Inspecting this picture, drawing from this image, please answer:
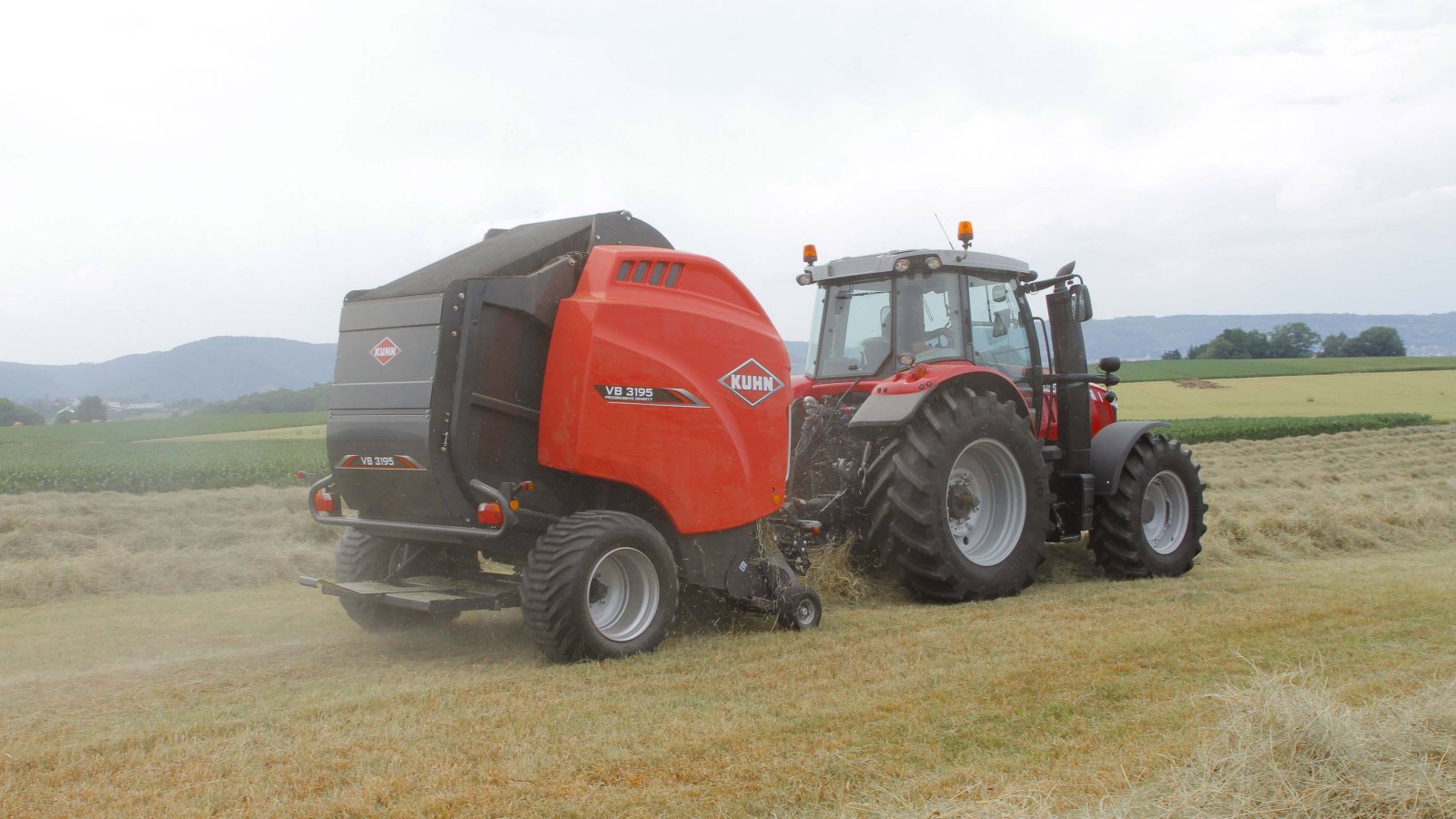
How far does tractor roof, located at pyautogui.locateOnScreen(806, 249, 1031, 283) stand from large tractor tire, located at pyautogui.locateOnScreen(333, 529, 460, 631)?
3456mm

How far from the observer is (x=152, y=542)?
920 centimetres

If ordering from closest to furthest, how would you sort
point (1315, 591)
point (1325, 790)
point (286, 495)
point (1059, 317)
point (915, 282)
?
point (1325, 790) → point (1315, 591) → point (915, 282) → point (1059, 317) → point (286, 495)

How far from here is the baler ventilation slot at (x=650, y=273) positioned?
5.58m

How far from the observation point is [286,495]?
444 inches

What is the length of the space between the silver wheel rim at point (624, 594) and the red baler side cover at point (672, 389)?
0.35 meters

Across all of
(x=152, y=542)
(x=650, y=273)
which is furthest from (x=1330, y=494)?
(x=152, y=542)

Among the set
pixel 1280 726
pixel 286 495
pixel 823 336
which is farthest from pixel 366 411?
pixel 286 495

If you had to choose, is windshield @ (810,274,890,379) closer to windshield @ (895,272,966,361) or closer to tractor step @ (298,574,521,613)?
windshield @ (895,272,966,361)

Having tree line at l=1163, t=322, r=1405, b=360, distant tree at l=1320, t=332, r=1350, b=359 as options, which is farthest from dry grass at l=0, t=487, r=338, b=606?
distant tree at l=1320, t=332, r=1350, b=359

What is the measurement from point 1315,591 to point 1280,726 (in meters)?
4.38

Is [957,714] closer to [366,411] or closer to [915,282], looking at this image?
[366,411]

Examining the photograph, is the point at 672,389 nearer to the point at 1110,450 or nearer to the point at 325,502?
the point at 325,502

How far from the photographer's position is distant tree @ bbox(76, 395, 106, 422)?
26984 mm

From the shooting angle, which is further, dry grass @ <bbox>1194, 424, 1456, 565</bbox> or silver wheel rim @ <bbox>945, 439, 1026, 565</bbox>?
dry grass @ <bbox>1194, 424, 1456, 565</bbox>
